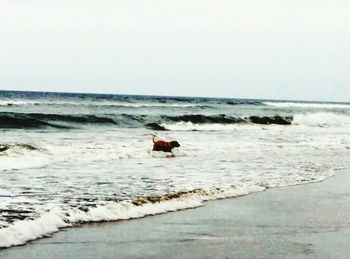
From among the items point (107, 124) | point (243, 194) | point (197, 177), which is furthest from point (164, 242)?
point (107, 124)

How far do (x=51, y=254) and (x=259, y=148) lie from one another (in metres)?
13.6

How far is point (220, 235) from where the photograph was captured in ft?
20.0

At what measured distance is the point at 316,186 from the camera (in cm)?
1019

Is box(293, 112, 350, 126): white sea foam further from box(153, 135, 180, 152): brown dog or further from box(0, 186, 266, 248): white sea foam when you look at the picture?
box(0, 186, 266, 248): white sea foam

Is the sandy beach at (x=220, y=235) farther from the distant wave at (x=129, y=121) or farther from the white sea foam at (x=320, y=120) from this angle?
the white sea foam at (x=320, y=120)

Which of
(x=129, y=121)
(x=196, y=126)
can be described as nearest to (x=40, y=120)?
(x=129, y=121)

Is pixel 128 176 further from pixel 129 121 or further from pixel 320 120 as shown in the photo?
pixel 320 120

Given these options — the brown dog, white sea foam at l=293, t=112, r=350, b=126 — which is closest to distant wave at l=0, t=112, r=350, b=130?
white sea foam at l=293, t=112, r=350, b=126

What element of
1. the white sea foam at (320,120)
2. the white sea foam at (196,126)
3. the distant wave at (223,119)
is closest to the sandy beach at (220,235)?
the white sea foam at (196,126)

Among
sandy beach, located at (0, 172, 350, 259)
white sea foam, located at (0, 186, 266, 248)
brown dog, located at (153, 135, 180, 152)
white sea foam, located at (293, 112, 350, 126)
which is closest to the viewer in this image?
sandy beach, located at (0, 172, 350, 259)

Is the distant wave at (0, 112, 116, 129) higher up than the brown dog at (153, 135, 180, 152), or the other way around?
the brown dog at (153, 135, 180, 152)

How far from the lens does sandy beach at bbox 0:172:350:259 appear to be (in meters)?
5.32

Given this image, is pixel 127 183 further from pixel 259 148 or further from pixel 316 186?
pixel 259 148

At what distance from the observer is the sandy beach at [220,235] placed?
17.4ft
